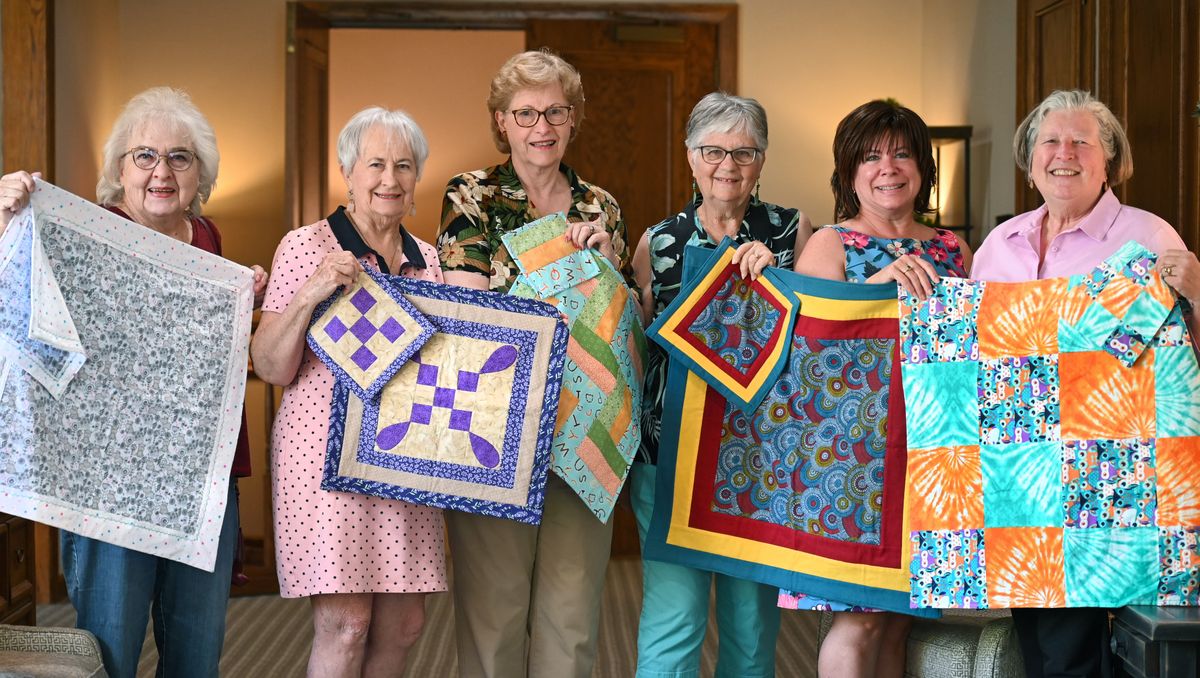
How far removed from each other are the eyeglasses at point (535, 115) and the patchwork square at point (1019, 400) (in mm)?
983

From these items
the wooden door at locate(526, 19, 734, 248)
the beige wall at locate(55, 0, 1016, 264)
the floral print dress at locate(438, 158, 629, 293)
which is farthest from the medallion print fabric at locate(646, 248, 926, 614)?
the wooden door at locate(526, 19, 734, 248)

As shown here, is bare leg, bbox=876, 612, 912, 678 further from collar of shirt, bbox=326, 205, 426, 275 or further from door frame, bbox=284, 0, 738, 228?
door frame, bbox=284, 0, 738, 228

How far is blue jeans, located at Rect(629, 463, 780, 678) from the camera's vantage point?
2504mm

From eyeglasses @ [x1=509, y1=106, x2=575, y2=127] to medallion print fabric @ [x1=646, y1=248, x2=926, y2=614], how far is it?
390mm

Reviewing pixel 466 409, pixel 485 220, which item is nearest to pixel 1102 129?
pixel 485 220

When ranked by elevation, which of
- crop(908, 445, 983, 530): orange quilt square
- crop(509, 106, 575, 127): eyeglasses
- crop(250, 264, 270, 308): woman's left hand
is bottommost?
crop(908, 445, 983, 530): orange quilt square

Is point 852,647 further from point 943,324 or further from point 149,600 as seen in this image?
point 149,600

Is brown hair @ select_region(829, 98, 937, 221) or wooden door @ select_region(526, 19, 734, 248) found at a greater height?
wooden door @ select_region(526, 19, 734, 248)

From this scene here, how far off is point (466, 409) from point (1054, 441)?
1143mm

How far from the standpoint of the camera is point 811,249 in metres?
2.45

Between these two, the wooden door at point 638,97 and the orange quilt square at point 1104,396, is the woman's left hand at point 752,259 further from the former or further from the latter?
the wooden door at point 638,97

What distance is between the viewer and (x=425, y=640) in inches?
160

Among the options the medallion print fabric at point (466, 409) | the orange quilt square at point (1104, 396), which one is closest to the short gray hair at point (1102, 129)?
the orange quilt square at point (1104, 396)

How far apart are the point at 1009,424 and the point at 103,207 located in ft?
5.79
